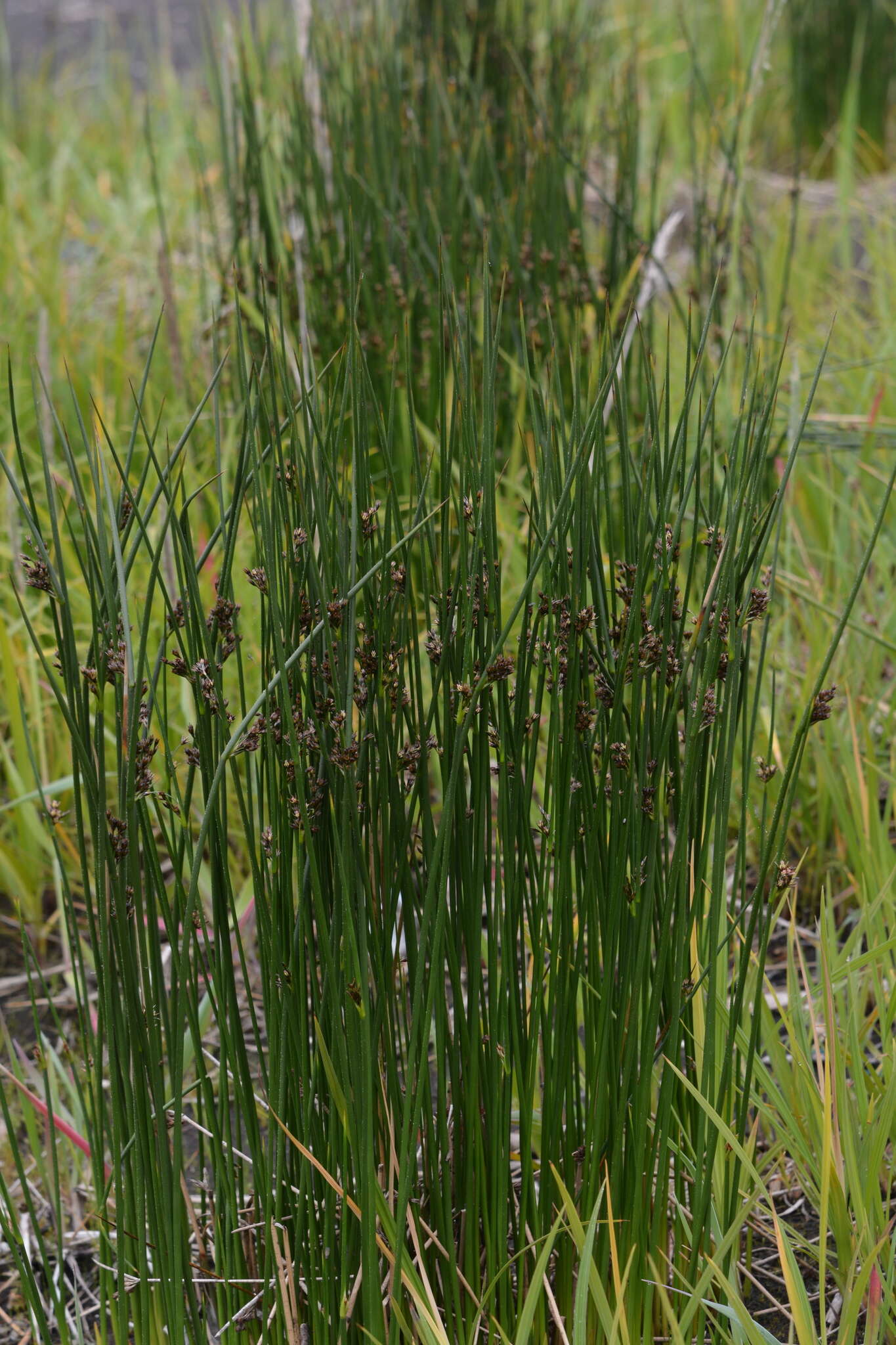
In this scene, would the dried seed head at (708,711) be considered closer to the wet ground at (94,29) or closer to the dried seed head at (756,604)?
the dried seed head at (756,604)

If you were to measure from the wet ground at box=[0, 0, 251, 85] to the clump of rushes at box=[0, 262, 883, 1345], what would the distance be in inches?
252

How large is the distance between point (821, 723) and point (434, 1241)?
2.98ft

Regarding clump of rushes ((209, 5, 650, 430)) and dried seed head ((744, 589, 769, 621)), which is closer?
dried seed head ((744, 589, 769, 621))

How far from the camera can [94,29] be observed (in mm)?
Answer: 7203

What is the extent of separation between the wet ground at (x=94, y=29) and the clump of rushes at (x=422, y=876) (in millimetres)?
6401

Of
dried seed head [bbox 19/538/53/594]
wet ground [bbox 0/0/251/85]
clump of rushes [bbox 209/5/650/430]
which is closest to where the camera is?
dried seed head [bbox 19/538/53/594]

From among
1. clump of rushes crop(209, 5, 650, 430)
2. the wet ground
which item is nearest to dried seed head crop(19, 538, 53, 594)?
clump of rushes crop(209, 5, 650, 430)

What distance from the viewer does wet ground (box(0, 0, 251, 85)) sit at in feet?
22.2

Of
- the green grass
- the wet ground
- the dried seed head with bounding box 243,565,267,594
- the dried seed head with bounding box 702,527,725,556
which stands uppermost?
the wet ground

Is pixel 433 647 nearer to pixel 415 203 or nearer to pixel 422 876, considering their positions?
pixel 422 876

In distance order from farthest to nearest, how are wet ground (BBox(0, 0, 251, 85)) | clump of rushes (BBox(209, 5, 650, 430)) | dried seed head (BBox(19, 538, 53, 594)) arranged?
1. wet ground (BBox(0, 0, 251, 85))
2. clump of rushes (BBox(209, 5, 650, 430))
3. dried seed head (BBox(19, 538, 53, 594))

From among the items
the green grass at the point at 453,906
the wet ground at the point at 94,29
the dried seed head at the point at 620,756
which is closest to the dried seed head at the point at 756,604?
the green grass at the point at 453,906

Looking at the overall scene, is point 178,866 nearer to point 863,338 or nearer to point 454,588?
point 454,588

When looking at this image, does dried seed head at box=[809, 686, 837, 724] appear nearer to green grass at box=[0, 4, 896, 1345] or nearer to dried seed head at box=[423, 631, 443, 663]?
green grass at box=[0, 4, 896, 1345]
